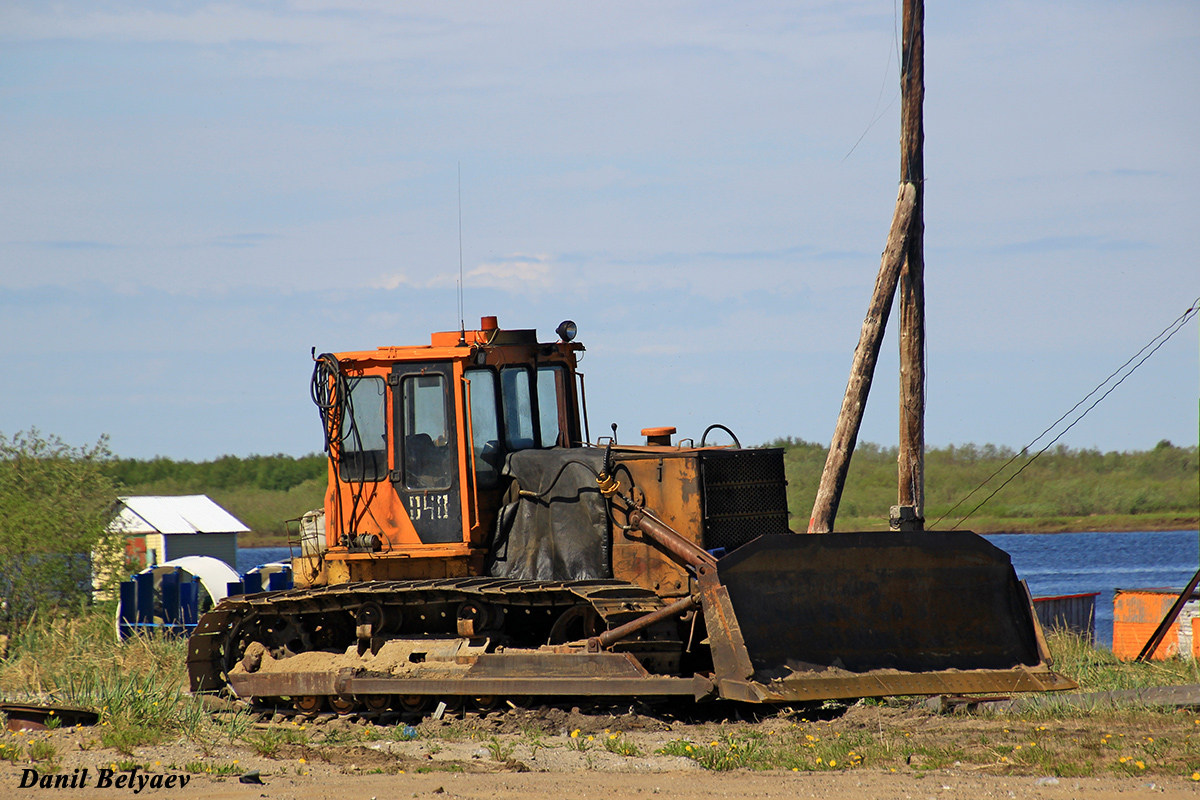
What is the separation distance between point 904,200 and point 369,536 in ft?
23.1

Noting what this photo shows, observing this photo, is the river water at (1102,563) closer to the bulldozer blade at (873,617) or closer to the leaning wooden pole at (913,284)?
the leaning wooden pole at (913,284)

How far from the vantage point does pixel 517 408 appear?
11.0 metres

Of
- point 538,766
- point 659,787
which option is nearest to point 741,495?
point 538,766

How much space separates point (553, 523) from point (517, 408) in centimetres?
121

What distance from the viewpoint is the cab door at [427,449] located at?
1040 cm

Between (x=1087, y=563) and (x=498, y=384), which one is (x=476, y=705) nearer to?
(x=498, y=384)

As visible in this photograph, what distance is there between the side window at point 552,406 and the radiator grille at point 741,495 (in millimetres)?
1755

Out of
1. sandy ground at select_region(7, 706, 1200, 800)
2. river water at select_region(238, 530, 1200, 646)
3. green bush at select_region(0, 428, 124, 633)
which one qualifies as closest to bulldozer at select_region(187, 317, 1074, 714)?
sandy ground at select_region(7, 706, 1200, 800)

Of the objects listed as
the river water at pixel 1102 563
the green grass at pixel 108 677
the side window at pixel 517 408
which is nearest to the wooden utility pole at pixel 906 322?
the side window at pixel 517 408

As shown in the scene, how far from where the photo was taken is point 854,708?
9547 mm

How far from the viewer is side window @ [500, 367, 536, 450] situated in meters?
10.8

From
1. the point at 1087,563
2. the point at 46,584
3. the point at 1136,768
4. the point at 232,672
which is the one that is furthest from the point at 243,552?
the point at 1136,768

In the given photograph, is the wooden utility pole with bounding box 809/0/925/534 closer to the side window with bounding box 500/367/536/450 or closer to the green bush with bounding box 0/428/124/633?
the side window with bounding box 500/367/536/450

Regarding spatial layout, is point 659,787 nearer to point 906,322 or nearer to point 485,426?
point 485,426
